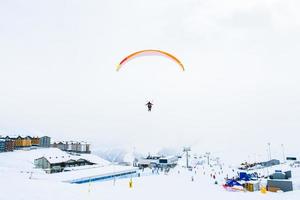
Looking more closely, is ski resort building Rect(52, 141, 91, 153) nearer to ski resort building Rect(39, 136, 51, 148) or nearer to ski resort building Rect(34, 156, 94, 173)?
ski resort building Rect(39, 136, 51, 148)

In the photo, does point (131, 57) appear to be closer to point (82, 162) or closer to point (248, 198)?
point (248, 198)

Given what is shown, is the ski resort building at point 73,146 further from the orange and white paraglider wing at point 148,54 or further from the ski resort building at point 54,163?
the orange and white paraglider wing at point 148,54

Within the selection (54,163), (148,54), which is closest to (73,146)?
(54,163)

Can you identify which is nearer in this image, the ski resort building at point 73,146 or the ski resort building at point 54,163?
the ski resort building at point 54,163

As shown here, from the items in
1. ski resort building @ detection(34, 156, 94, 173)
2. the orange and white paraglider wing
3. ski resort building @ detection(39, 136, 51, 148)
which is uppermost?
the orange and white paraglider wing

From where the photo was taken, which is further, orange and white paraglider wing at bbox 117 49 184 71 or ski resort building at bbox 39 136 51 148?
ski resort building at bbox 39 136 51 148

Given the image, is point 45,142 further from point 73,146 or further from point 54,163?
point 54,163

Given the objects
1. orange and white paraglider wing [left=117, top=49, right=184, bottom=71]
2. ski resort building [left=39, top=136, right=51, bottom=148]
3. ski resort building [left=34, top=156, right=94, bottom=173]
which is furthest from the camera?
ski resort building [left=39, top=136, right=51, bottom=148]

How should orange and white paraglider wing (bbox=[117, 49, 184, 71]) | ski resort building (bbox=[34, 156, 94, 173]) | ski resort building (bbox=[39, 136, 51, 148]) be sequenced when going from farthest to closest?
ski resort building (bbox=[39, 136, 51, 148]) < ski resort building (bbox=[34, 156, 94, 173]) < orange and white paraglider wing (bbox=[117, 49, 184, 71])

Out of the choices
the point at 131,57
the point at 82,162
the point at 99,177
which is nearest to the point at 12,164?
the point at 82,162

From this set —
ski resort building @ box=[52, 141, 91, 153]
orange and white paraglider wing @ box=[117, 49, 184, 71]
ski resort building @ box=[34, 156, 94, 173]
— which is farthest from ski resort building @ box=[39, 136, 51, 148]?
orange and white paraglider wing @ box=[117, 49, 184, 71]

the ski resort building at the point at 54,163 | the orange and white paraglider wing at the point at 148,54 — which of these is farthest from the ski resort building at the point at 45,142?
the orange and white paraglider wing at the point at 148,54

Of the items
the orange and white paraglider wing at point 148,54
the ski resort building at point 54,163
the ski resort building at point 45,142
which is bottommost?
the ski resort building at point 54,163
